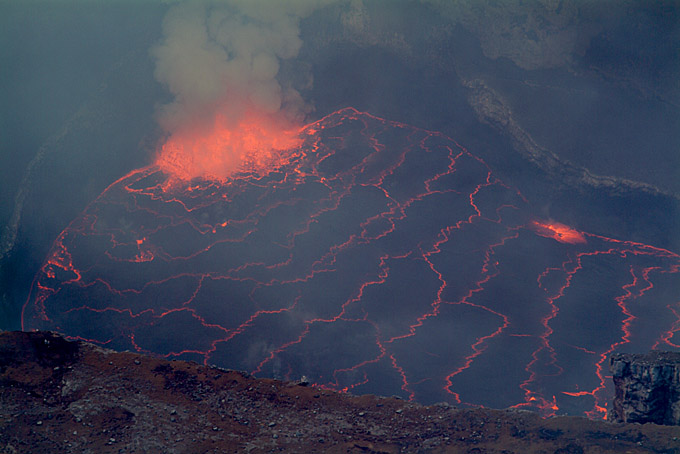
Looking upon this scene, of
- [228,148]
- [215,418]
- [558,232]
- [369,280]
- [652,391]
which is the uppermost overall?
[228,148]

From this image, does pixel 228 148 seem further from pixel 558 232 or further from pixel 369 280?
pixel 558 232

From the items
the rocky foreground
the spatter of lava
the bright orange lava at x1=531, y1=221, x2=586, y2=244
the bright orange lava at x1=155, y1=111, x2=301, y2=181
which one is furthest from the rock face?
the bright orange lava at x1=155, y1=111, x2=301, y2=181

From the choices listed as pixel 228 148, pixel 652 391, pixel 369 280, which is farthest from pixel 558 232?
pixel 228 148

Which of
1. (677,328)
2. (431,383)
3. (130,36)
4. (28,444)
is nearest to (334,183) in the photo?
(431,383)

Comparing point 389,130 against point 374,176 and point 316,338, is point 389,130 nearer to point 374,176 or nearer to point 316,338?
point 374,176

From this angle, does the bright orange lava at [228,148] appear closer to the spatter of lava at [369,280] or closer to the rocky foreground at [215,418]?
the spatter of lava at [369,280]

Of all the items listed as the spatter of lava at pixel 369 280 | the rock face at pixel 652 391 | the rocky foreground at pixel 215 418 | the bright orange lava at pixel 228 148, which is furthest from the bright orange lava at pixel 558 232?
the bright orange lava at pixel 228 148
